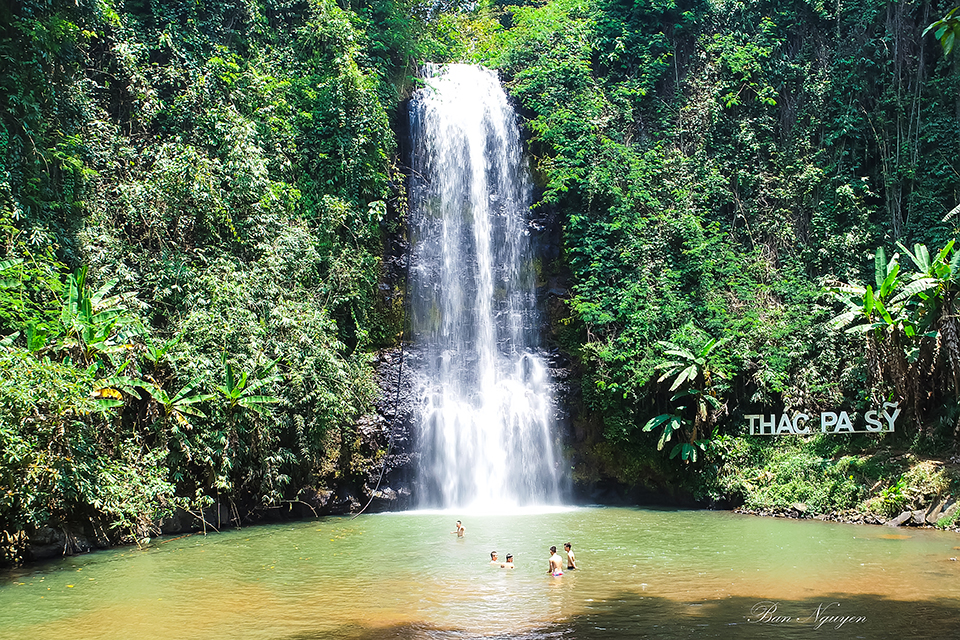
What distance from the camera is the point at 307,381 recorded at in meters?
16.0

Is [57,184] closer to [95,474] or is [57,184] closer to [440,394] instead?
[95,474]

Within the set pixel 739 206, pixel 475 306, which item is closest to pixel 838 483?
pixel 739 206

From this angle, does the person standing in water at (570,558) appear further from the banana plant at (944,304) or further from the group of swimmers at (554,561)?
the banana plant at (944,304)

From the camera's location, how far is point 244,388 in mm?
14891

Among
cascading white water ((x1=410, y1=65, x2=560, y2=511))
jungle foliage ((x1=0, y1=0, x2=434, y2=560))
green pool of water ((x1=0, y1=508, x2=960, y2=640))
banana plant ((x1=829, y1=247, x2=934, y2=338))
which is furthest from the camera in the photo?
cascading white water ((x1=410, y1=65, x2=560, y2=511))

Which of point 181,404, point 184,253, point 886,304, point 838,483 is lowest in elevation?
point 838,483

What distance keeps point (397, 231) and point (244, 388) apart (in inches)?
293

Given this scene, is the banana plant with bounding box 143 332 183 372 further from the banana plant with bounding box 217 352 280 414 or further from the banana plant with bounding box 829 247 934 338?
the banana plant with bounding box 829 247 934 338

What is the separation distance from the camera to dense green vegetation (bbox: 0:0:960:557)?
1380cm

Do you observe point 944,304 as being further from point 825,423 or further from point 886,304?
point 825,423

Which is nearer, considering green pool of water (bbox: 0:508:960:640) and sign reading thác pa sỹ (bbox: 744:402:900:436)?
green pool of water (bbox: 0:508:960:640)

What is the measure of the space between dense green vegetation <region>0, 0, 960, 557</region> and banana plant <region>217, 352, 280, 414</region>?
7 centimetres

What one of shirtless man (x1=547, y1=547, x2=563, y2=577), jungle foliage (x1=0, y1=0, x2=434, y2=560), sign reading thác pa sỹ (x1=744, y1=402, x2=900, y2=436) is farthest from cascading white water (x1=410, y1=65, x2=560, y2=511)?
shirtless man (x1=547, y1=547, x2=563, y2=577)

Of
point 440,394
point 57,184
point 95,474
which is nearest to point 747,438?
point 440,394
